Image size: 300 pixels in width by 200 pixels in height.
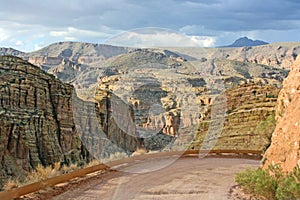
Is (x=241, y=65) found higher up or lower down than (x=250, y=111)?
higher up

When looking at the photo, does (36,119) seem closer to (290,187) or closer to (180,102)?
(180,102)

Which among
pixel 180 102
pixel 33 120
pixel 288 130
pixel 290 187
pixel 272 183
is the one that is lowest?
pixel 33 120

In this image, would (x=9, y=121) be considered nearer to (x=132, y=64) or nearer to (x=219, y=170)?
(x=132, y=64)

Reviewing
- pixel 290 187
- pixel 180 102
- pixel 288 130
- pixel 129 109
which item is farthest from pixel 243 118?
pixel 290 187

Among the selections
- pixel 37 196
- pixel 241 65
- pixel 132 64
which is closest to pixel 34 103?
pixel 132 64

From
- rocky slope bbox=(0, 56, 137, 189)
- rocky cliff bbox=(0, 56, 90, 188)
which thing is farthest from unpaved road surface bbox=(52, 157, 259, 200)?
rocky cliff bbox=(0, 56, 90, 188)

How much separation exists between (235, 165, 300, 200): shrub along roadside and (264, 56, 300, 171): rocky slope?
0.33 m

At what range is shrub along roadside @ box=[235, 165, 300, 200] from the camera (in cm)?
1086

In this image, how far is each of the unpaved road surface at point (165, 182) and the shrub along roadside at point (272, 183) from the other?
68 cm

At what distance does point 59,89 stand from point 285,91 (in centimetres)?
3763

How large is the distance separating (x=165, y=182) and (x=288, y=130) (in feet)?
14.7

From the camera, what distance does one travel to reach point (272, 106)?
3650cm

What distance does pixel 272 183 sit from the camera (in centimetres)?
1212

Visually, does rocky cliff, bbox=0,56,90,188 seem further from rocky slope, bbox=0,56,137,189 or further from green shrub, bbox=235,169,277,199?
green shrub, bbox=235,169,277,199
